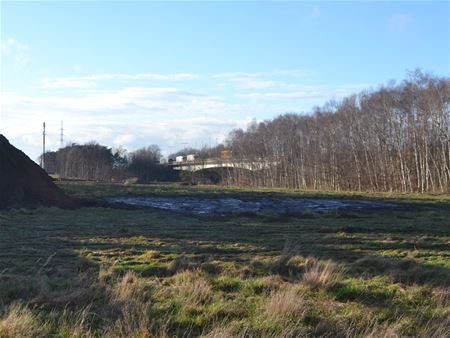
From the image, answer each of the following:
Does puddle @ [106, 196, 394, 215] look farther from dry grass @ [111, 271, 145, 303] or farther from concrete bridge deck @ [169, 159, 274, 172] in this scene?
concrete bridge deck @ [169, 159, 274, 172]

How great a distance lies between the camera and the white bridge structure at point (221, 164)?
364ft

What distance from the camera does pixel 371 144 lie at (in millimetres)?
78438

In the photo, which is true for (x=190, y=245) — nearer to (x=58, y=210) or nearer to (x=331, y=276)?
(x=331, y=276)

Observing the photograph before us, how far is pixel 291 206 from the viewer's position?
3966 cm

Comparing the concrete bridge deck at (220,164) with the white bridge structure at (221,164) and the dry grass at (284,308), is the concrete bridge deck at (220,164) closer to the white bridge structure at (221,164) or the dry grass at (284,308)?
the white bridge structure at (221,164)

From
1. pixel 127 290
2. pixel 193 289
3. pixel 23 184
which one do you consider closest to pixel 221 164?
pixel 23 184

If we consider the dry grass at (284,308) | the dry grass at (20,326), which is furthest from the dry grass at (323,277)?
the dry grass at (20,326)

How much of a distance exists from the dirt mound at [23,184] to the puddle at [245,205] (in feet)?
13.2

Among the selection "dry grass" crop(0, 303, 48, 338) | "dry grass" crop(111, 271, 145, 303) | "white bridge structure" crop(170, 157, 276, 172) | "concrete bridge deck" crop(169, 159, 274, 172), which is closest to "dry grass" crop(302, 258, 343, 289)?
"dry grass" crop(111, 271, 145, 303)

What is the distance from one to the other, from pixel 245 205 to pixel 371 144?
1702 inches

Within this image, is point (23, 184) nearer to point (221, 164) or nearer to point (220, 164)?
point (221, 164)

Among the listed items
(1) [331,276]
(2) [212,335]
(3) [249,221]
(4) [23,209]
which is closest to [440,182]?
(3) [249,221]

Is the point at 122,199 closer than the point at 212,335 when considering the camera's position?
No

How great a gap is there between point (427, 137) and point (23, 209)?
168 ft
